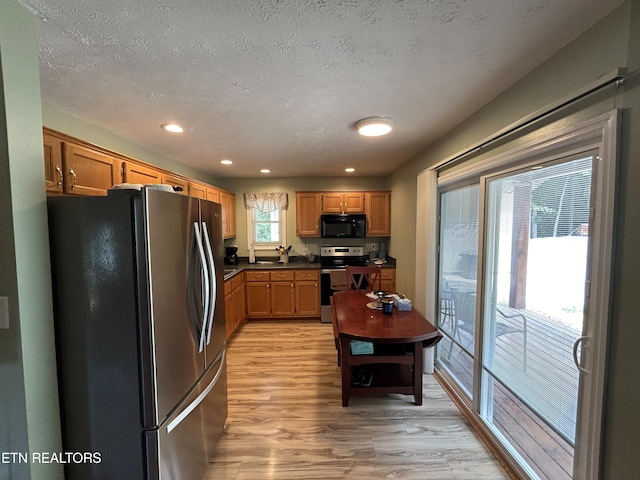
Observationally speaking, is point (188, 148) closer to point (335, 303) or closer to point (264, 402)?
point (335, 303)

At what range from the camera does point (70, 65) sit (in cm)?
137

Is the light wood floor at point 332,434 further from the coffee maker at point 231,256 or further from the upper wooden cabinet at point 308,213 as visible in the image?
the upper wooden cabinet at point 308,213

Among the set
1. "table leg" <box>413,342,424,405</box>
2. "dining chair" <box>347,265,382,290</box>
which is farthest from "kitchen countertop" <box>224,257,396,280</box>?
"table leg" <box>413,342,424,405</box>

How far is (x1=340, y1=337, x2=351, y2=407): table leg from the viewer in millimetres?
2285

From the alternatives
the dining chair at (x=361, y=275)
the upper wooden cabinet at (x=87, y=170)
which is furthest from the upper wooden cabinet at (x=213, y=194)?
the dining chair at (x=361, y=275)

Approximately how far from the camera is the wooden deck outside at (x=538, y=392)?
4.64ft

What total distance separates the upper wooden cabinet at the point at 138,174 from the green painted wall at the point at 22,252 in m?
1.16

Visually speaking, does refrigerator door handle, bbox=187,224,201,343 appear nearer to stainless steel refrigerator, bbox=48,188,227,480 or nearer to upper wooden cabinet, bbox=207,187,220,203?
stainless steel refrigerator, bbox=48,188,227,480

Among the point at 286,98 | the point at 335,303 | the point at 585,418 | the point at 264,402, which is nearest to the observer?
the point at 585,418

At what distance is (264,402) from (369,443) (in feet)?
3.19

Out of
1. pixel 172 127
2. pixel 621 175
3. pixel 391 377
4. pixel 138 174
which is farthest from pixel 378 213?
pixel 621 175

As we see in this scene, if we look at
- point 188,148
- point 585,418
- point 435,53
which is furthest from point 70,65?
point 585,418

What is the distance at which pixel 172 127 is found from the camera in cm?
223

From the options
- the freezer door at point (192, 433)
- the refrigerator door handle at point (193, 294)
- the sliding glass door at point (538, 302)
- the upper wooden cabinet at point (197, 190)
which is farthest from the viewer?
the upper wooden cabinet at point (197, 190)
